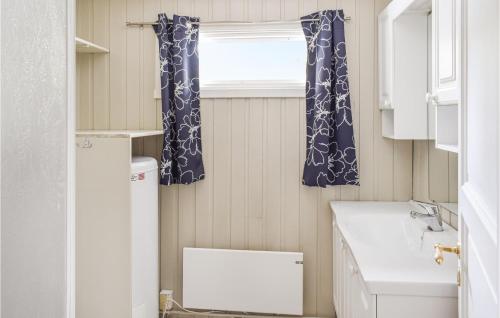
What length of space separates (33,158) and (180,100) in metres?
2.39

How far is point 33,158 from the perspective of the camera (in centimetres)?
66

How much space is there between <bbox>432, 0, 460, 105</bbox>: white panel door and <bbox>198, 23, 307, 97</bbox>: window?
1.25 m

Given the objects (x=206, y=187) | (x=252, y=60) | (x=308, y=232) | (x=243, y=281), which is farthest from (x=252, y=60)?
(x=243, y=281)

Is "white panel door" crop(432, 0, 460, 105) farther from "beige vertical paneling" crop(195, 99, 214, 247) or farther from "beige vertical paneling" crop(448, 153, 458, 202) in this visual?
"beige vertical paneling" crop(195, 99, 214, 247)

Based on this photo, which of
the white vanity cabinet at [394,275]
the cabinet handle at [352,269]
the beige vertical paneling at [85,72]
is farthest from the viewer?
the beige vertical paneling at [85,72]

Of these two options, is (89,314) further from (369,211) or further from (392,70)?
(392,70)

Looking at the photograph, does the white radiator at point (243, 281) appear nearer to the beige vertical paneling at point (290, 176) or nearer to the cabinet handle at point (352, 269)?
the beige vertical paneling at point (290, 176)

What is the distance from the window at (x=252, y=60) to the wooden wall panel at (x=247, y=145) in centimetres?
7

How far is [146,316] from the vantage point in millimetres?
2834

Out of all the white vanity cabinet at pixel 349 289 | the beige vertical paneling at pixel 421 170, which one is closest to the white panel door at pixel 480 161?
the white vanity cabinet at pixel 349 289

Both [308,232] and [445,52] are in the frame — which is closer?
[445,52]

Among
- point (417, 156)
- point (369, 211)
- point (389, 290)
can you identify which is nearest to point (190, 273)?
point (369, 211)

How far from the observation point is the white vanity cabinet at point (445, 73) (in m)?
1.65

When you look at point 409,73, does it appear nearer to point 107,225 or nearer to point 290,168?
point 290,168
